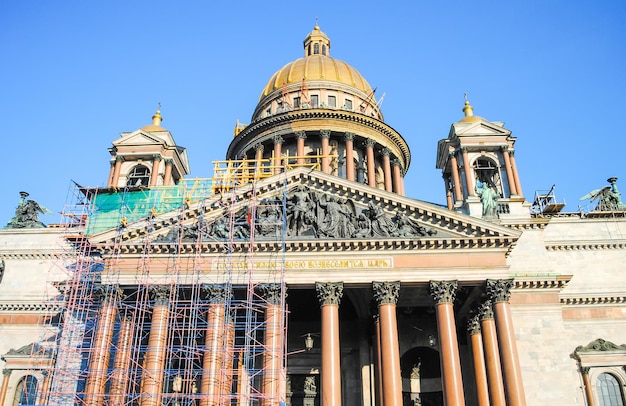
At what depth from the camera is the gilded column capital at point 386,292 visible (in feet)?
81.9

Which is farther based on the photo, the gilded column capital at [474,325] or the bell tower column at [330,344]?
the gilded column capital at [474,325]

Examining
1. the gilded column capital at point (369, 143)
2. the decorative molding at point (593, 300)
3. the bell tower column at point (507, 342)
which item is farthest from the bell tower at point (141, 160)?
the decorative molding at point (593, 300)

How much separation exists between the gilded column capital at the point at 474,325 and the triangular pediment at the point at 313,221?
14.6 feet

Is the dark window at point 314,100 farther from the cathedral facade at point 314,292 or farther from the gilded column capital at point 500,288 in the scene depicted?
the gilded column capital at point 500,288

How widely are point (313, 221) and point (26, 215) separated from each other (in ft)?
75.3

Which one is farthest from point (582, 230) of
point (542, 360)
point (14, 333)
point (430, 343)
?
point (14, 333)

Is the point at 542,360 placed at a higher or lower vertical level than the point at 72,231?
lower

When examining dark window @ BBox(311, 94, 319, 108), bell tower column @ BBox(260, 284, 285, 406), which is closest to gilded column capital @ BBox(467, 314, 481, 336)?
bell tower column @ BBox(260, 284, 285, 406)

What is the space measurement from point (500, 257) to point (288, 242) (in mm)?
9751

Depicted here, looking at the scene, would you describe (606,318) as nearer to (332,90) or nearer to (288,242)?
(288,242)

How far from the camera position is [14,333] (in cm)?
3219

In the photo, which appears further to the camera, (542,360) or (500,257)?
(542,360)

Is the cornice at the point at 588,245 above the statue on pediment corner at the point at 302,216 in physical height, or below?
above

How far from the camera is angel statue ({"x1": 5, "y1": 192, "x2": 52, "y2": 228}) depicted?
37.7m
